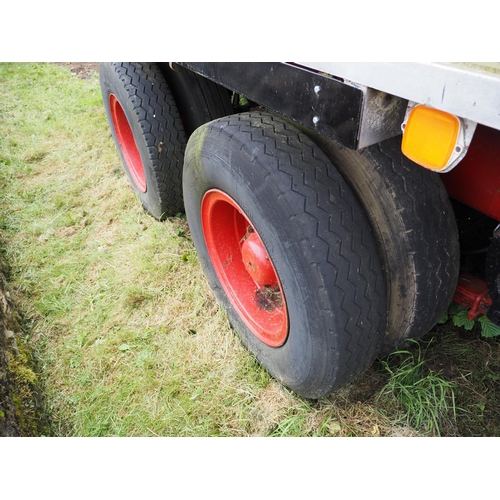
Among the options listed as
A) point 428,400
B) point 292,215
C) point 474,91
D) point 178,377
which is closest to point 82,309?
point 178,377

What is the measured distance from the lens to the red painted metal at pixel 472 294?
5.17ft

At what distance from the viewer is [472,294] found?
159cm

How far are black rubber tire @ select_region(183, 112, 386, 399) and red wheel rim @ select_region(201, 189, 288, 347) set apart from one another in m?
0.23

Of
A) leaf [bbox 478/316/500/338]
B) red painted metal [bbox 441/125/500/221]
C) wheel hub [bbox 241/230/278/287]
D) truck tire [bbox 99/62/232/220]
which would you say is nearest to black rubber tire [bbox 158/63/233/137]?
truck tire [bbox 99/62/232/220]

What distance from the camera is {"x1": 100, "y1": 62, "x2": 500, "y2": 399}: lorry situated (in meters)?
0.92

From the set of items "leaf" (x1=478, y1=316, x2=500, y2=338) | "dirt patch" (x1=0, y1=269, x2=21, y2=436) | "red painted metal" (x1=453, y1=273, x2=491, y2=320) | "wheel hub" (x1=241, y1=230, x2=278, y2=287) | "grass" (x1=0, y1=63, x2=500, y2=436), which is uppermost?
"wheel hub" (x1=241, y1=230, x2=278, y2=287)

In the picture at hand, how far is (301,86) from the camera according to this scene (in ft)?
3.79

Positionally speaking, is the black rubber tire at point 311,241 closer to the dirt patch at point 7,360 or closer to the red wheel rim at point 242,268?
the red wheel rim at point 242,268

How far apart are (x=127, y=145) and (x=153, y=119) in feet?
2.93

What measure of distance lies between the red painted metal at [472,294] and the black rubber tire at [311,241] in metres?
0.37

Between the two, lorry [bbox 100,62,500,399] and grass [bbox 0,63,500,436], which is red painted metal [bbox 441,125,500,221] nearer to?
lorry [bbox 100,62,500,399]

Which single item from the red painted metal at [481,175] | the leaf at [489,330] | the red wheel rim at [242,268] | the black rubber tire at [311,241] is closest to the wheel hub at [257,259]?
the red wheel rim at [242,268]

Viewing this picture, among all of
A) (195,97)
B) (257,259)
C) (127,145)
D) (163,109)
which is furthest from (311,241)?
(127,145)

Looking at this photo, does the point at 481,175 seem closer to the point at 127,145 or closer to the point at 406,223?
the point at 406,223
